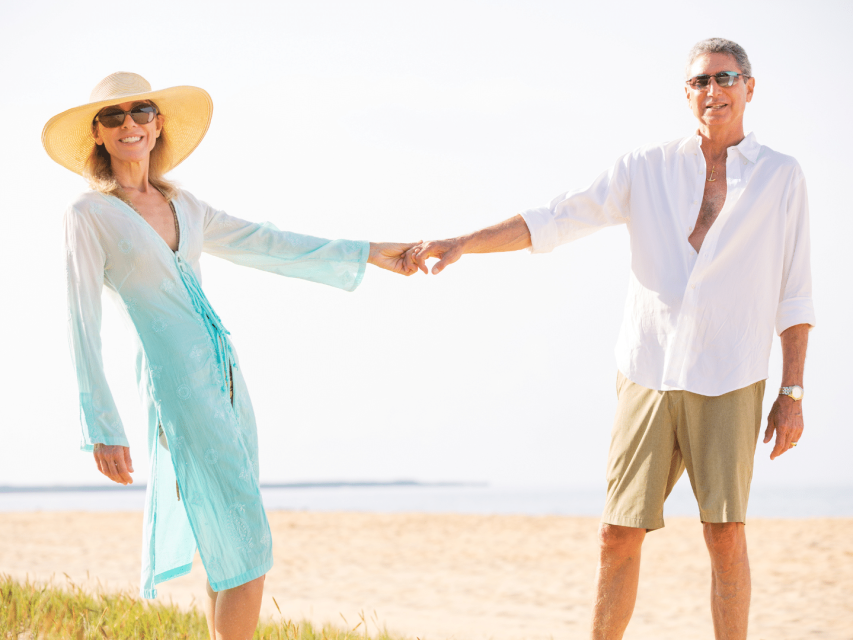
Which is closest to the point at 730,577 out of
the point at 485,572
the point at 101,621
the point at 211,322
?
the point at 211,322

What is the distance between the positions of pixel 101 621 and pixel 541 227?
3145 millimetres

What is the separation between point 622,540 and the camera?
3174mm

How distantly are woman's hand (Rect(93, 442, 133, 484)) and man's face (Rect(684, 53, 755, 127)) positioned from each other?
2.62m

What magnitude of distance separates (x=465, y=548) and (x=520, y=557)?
3.53 feet

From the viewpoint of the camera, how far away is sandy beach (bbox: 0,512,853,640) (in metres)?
6.93

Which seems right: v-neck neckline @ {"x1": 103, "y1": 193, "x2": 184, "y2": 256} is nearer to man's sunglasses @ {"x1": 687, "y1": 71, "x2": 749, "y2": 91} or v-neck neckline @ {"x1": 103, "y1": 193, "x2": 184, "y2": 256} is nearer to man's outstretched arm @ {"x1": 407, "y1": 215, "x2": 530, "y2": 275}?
man's outstretched arm @ {"x1": 407, "y1": 215, "x2": 530, "y2": 275}

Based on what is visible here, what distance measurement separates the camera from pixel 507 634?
647cm

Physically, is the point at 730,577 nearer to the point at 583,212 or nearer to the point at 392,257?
the point at 583,212

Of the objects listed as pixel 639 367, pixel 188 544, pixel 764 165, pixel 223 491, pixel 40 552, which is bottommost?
pixel 40 552

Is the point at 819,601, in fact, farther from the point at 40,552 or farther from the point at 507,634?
the point at 40,552

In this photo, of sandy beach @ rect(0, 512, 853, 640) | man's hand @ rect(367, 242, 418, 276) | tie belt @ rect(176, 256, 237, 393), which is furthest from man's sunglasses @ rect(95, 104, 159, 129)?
sandy beach @ rect(0, 512, 853, 640)

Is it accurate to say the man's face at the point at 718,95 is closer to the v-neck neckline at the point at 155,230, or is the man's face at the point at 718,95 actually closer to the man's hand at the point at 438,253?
the man's hand at the point at 438,253

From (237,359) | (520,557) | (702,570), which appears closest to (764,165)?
(237,359)

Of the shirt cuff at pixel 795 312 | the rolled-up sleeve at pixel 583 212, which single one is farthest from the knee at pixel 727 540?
the rolled-up sleeve at pixel 583 212
